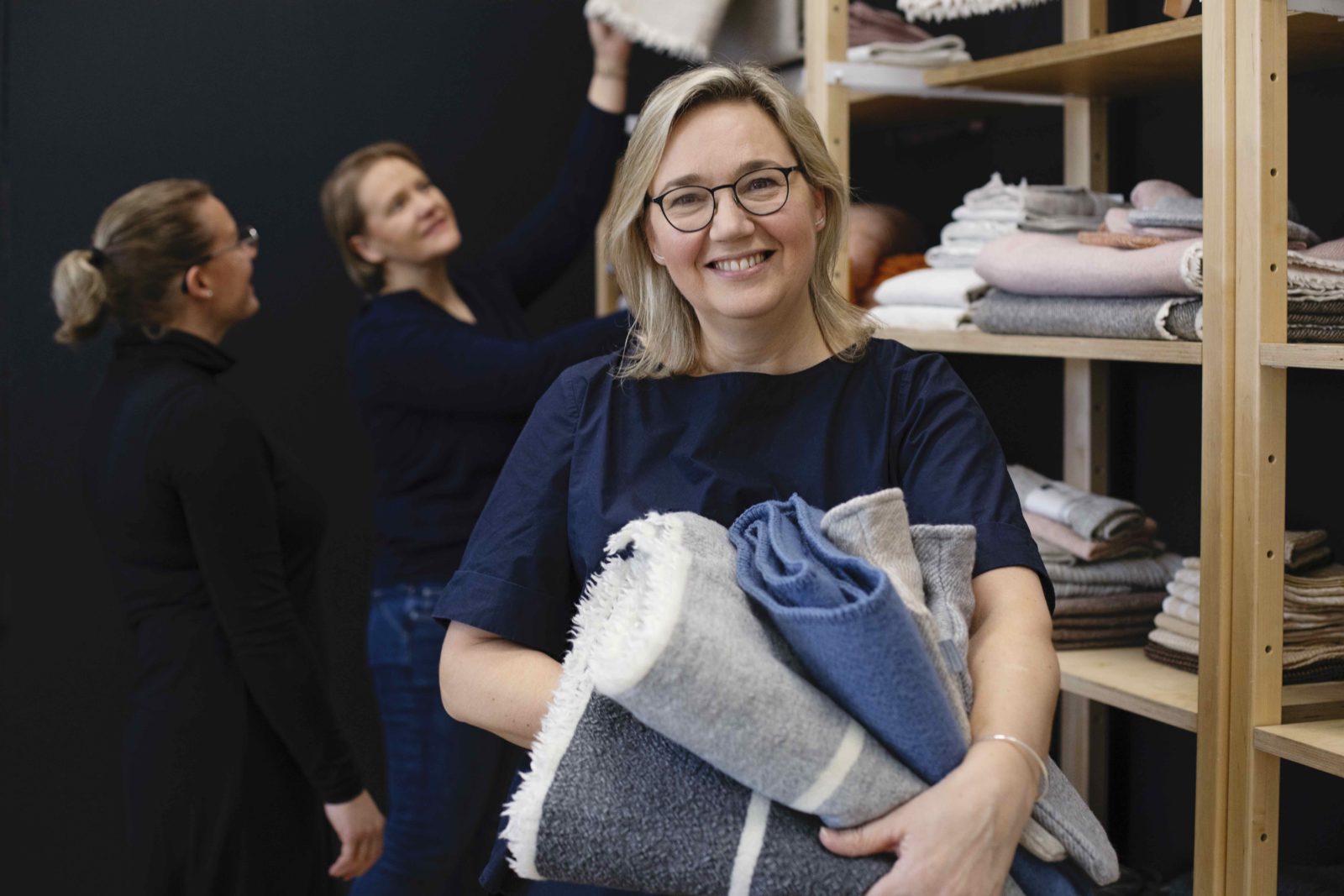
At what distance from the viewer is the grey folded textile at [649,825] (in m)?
1.05

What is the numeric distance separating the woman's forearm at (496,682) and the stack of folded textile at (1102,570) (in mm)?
1099

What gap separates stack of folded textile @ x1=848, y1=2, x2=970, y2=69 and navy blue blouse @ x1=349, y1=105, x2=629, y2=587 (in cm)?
65

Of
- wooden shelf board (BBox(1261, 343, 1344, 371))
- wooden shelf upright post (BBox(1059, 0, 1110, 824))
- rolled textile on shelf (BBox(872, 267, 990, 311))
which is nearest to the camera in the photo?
wooden shelf board (BBox(1261, 343, 1344, 371))

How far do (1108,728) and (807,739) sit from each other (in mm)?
1736

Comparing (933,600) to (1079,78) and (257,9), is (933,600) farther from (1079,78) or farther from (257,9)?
(257,9)

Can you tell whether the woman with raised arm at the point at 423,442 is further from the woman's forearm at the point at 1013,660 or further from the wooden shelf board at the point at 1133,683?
the woman's forearm at the point at 1013,660

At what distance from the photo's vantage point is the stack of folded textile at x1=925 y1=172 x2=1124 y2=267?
221cm

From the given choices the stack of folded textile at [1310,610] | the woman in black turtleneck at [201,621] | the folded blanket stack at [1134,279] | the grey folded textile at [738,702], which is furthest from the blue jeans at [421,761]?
the grey folded textile at [738,702]

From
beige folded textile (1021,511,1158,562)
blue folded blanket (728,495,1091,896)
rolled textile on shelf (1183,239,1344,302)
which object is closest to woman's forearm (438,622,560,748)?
blue folded blanket (728,495,1091,896)

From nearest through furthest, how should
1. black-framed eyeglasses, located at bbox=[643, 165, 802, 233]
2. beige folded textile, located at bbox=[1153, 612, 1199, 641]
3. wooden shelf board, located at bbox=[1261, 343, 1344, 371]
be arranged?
black-framed eyeglasses, located at bbox=[643, 165, 802, 233]
wooden shelf board, located at bbox=[1261, 343, 1344, 371]
beige folded textile, located at bbox=[1153, 612, 1199, 641]

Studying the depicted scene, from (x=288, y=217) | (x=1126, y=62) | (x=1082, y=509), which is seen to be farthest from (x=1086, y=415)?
(x=288, y=217)

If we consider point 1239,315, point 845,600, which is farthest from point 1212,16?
point 845,600

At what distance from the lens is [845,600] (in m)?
1.04

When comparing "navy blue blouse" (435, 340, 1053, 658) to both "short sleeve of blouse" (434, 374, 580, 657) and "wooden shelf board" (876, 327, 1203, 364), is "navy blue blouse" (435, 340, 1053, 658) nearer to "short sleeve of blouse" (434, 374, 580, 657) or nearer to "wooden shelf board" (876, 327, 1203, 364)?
"short sleeve of blouse" (434, 374, 580, 657)
